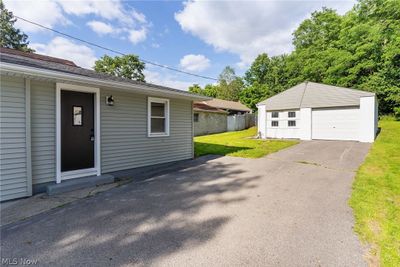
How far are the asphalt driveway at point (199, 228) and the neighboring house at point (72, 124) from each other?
4.47 feet

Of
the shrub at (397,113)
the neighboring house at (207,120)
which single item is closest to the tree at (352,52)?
→ the shrub at (397,113)

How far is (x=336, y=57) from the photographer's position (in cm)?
2383

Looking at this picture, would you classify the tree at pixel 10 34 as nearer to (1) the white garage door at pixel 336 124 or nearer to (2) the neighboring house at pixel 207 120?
(2) the neighboring house at pixel 207 120

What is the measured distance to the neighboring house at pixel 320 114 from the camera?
13391mm

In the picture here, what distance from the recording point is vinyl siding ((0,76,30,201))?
4301 millimetres

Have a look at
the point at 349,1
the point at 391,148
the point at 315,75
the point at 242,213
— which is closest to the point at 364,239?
the point at 242,213

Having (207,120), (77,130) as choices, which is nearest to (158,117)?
(77,130)

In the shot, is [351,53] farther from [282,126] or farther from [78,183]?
[78,183]

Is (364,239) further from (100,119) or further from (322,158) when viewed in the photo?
(322,158)

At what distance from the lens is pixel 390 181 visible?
224 inches

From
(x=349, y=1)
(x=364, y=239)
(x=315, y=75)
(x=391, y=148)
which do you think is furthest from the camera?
(x=315, y=75)

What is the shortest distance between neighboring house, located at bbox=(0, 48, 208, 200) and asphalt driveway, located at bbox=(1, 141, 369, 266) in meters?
1.36

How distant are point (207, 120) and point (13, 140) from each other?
17.7 meters

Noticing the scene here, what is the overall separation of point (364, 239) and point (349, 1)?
101ft
